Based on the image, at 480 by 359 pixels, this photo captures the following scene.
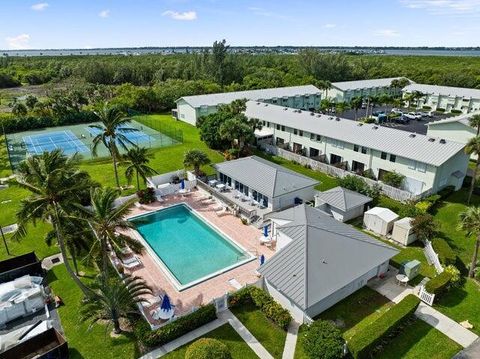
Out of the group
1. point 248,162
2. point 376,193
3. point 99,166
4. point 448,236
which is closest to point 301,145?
point 248,162

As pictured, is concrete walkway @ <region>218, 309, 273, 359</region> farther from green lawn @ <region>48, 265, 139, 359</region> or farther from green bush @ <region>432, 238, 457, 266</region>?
green bush @ <region>432, 238, 457, 266</region>

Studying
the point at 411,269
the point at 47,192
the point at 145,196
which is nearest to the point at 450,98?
the point at 411,269

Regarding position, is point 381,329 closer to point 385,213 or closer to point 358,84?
point 385,213

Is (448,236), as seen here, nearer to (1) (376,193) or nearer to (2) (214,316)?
(1) (376,193)

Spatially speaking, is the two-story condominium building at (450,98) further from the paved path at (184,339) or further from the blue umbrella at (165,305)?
the blue umbrella at (165,305)

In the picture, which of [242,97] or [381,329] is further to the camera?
[242,97]

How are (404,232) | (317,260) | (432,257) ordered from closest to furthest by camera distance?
1. (317,260)
2. (432,257)
3. (404,232)

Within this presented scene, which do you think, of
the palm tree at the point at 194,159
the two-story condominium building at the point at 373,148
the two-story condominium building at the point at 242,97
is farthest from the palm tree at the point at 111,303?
the two-story condominium building at the point at 242,97
